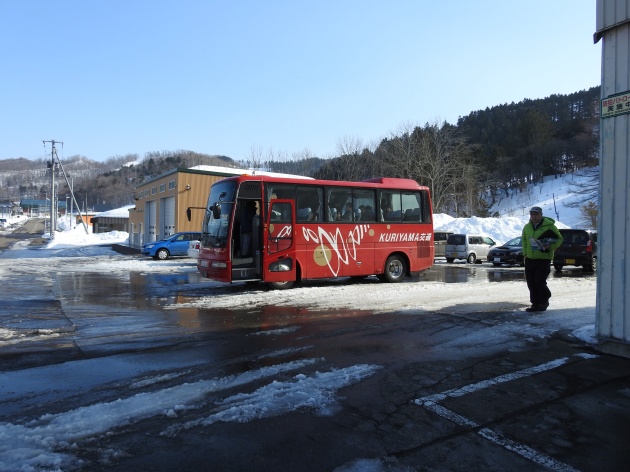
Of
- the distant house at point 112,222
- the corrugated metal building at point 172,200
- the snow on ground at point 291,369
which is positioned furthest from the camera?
the distant house at point 112,222

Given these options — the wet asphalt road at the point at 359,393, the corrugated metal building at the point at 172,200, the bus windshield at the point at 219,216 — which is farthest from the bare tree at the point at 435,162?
the wet asphalt road at the point at 359,393

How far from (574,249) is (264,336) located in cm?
1612

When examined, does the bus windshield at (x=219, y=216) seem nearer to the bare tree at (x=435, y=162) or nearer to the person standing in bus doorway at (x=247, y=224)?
the person standing in bus doorway at (x=247, y=224)

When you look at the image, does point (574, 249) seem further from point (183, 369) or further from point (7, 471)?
point (7, 471)

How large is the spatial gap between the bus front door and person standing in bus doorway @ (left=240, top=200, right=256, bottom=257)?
0.61m

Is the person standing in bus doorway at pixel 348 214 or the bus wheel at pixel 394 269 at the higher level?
the person standing in bus doorway at pixel 348 214

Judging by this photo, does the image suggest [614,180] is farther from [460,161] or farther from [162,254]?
[460,161]

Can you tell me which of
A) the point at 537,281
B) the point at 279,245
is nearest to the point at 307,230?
the point at 279,245

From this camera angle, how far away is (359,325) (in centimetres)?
788

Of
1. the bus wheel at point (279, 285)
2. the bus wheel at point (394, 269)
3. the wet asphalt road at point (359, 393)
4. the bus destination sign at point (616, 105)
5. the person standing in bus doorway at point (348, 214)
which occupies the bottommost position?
the wet asphalt road at point (359, 393)

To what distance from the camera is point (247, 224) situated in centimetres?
1268

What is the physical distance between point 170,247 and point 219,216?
1660cm

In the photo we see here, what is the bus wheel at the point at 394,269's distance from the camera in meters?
14.7

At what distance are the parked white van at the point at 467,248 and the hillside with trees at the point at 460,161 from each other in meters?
8.01
